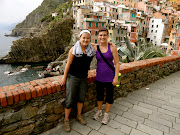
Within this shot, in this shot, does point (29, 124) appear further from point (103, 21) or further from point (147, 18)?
point (147, 18)

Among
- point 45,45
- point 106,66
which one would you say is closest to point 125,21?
point 45,45

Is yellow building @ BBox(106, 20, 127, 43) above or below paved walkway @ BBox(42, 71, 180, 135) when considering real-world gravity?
above

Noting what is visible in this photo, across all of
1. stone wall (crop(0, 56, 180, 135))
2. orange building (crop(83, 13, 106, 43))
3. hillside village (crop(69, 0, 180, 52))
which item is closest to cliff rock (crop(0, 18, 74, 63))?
hillside village (crop(69, 0, 180, 52))

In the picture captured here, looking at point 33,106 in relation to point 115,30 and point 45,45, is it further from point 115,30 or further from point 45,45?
point 45,45

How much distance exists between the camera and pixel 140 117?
275 cm

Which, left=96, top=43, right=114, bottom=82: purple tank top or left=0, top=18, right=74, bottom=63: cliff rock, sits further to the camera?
left=0, top=18, right=74, bottom=63: cliff rock

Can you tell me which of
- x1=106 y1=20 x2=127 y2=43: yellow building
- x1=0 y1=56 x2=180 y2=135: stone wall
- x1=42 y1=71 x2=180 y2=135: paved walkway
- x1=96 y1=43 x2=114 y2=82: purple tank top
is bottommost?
x1=42 y1=71 x2=180 y2=135: paved walkway

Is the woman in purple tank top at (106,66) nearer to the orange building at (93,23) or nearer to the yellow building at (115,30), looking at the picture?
the orange building at (93,23)

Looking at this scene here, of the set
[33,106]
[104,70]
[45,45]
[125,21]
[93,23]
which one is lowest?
[33,106]

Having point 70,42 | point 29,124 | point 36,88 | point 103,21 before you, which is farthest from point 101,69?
point 70,42

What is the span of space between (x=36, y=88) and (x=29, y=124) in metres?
0.59

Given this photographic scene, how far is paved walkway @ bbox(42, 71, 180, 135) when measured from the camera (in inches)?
91.9

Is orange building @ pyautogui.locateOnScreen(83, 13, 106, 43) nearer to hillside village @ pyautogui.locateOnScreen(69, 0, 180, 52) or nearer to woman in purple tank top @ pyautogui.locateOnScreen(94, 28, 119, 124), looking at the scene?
hillside village @ pyautogui.locateOnScreen(69, 0, 180, 52)

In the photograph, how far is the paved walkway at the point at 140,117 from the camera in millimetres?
2334
